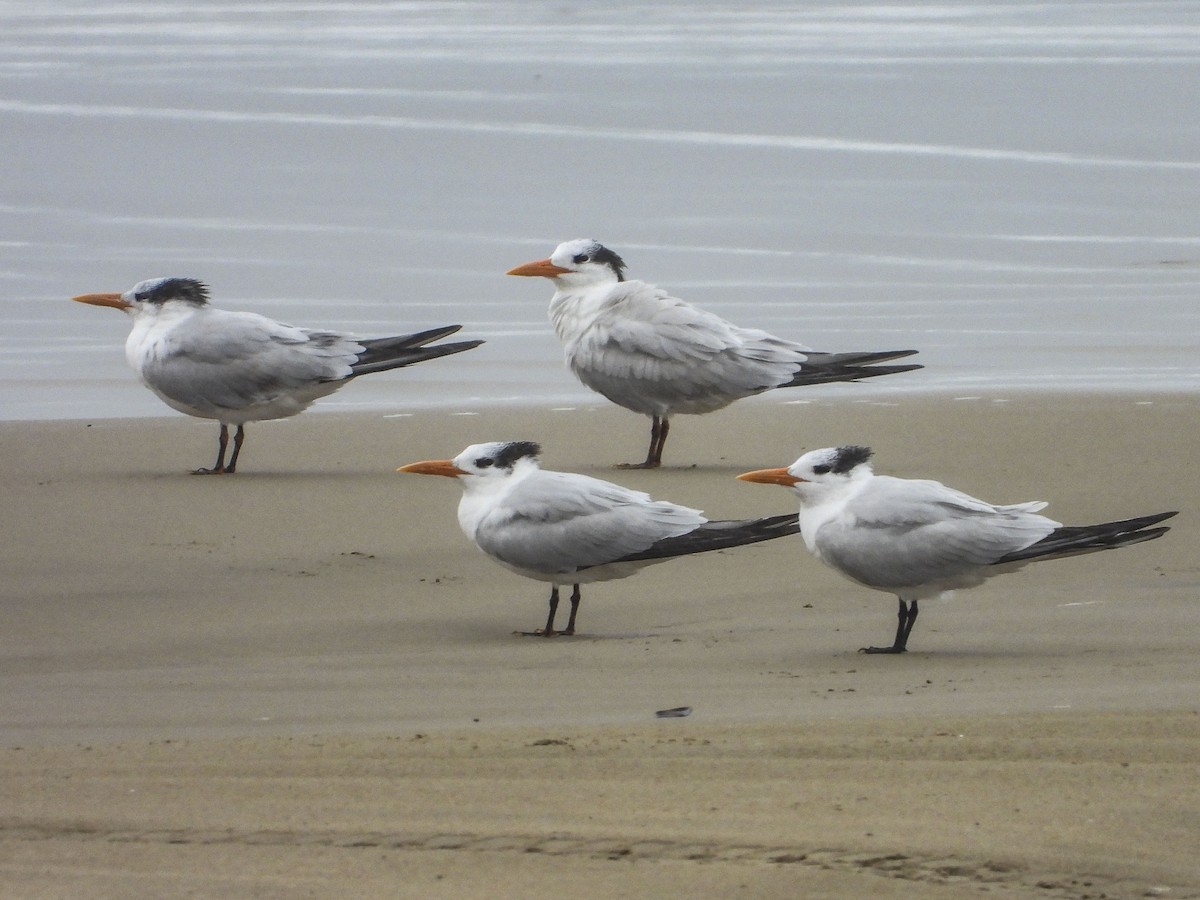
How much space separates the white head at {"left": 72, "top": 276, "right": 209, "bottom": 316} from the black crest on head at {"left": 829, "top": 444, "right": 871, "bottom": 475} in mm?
4079

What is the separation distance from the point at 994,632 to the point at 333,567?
232cm

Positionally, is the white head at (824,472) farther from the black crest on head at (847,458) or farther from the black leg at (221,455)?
the black leg at (221,455)

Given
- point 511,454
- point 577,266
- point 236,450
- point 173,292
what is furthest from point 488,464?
point 577,266

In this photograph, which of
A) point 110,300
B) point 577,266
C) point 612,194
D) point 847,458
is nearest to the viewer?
point 847,458

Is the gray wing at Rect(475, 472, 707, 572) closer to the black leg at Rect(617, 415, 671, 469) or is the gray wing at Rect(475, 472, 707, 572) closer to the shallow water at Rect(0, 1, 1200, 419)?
the black leg at Rect(617, 415, 671, 469)

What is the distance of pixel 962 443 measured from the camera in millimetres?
9531

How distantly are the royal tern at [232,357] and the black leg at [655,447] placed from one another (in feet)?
2.95

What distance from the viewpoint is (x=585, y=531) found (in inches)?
253

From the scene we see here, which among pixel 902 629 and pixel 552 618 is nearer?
pixel 902 629

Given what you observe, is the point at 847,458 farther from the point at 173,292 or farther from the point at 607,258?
the point at 173,292

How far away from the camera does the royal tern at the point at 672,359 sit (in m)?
9.40

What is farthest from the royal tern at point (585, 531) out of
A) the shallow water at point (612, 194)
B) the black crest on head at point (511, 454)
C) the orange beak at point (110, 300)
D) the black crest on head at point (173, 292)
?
the shallow water at point (612, 194)

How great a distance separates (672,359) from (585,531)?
306 centimetres

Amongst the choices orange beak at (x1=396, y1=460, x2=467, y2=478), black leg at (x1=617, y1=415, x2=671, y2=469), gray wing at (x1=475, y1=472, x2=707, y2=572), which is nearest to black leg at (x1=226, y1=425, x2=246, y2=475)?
black leg at (x1=617, y1=415, x2=671, y2=469)
